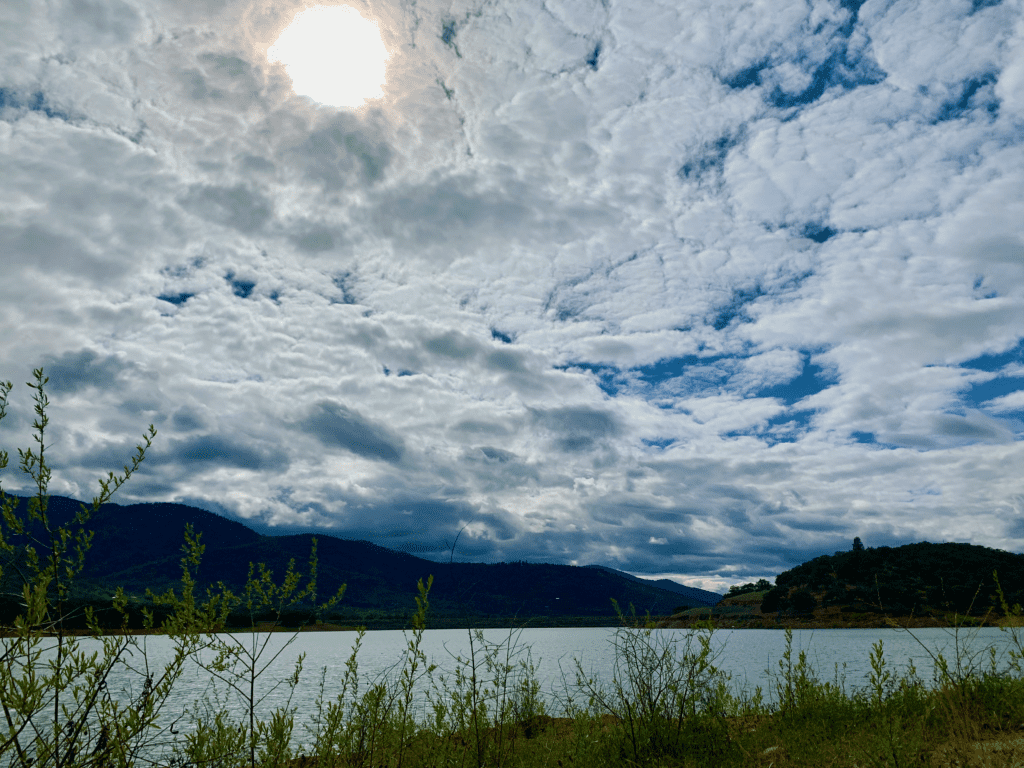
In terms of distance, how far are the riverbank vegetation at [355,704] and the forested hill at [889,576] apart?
85274mm

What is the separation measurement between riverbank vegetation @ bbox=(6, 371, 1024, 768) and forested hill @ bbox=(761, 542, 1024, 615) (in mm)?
85274

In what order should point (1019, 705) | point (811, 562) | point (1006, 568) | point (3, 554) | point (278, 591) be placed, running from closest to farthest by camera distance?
point (3, 554) < point (278, 591) < point (1019, 705) < point (1006, 568) < point (811, 562)

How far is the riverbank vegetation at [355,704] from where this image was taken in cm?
436

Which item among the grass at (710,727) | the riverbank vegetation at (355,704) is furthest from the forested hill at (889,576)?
the riverbank vegetation at (355,704)

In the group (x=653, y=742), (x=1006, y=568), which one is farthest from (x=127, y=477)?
(x=1006, y=568)

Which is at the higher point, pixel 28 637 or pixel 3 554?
pixel 3 554

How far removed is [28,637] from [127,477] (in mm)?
1488

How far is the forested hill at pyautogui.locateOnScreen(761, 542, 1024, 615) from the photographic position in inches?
3354

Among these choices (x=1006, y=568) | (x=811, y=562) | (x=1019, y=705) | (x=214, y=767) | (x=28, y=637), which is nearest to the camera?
(x=28, y=637)

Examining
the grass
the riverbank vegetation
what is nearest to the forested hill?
the grass

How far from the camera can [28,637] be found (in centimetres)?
396

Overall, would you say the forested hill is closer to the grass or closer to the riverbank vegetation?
the grass

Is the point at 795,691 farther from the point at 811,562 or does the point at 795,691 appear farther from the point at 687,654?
the point at 811,562

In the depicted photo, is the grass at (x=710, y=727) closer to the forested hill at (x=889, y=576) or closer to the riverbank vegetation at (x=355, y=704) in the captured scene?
the riverbank vegetation at (x=355, y=704)
